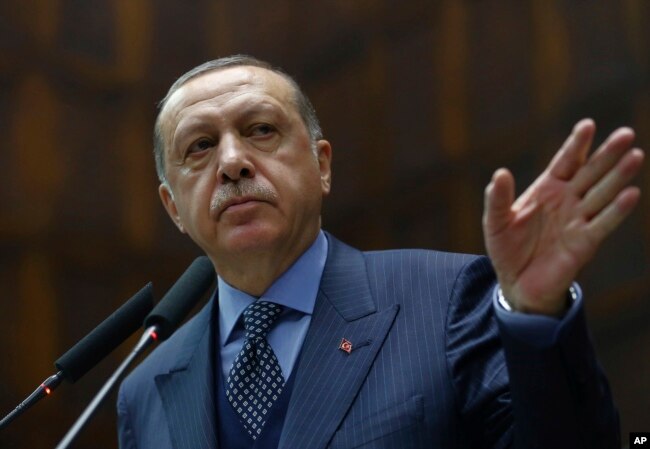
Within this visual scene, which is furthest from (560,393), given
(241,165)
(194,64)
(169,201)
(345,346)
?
(194,64)

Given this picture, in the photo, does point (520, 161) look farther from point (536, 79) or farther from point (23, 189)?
point (23, 189)

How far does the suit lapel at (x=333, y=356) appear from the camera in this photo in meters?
1.77

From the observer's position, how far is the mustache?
6.77 ft

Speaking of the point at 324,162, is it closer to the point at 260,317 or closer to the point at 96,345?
the point at 260,317

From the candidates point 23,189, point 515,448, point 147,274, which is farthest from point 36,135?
point 515,448

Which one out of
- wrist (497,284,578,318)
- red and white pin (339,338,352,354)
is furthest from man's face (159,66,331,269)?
wrist (497,284,578,318)

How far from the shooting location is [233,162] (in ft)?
6.77

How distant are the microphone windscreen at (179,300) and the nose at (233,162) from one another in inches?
8.8

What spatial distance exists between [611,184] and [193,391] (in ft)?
3.49

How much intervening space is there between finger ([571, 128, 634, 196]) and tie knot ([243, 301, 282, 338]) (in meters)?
0.85

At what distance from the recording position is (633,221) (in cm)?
256

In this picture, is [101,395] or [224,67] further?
[224,67]

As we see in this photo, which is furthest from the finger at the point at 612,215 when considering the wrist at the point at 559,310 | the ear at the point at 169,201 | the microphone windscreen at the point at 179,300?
the ear at the point at 169,201

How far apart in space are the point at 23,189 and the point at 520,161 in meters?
1.60
